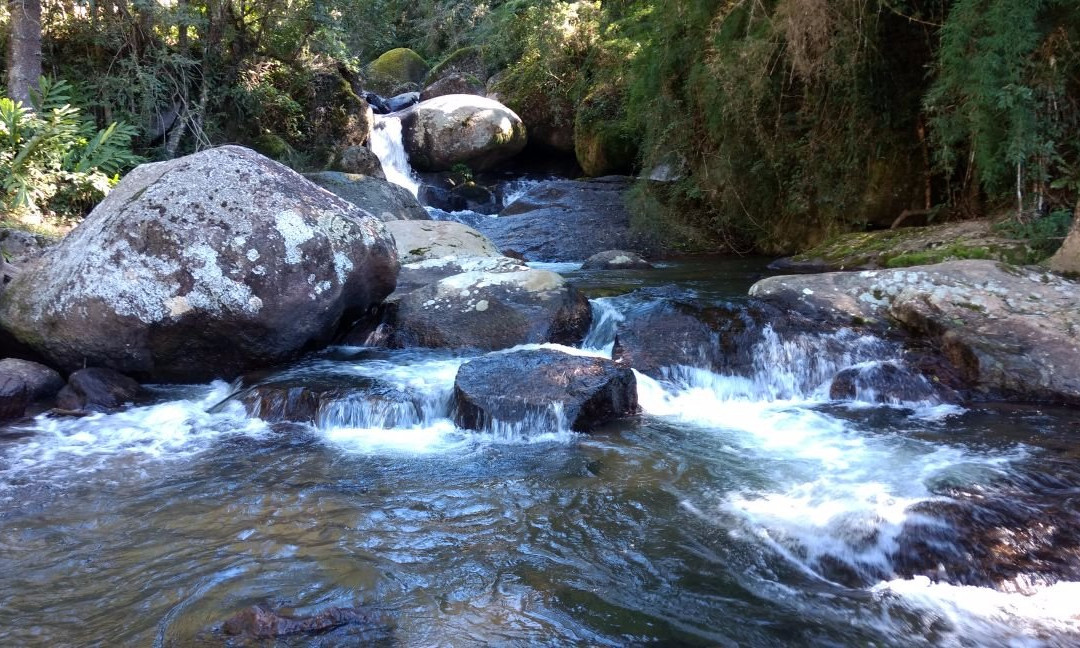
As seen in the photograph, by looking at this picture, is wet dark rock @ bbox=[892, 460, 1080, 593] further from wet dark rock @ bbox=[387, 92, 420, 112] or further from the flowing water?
wet dark rock @ bbox=[387, 92, 420, 112]

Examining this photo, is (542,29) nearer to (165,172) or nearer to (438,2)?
(438,2)

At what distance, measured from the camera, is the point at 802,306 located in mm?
6820

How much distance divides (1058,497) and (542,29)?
605 inches

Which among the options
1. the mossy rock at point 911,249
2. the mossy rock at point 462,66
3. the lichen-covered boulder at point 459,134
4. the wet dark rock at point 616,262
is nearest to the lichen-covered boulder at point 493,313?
the wet dark rock at point 616,262

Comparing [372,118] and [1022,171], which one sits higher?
[372,118]

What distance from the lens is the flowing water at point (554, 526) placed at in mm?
2914

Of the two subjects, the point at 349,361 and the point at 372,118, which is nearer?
the point at 349,361

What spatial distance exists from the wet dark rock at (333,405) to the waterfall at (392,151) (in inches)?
449

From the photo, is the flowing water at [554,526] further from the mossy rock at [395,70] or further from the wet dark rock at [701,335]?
the mossy rock at [395,70]

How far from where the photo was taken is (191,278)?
5.91 m

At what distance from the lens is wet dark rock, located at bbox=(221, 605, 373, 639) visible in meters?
2.75

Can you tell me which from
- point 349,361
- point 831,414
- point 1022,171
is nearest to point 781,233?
point 1022,171

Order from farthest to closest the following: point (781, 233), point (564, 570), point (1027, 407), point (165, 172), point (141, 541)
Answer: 1. point (781, 233)
2. point (165, 172)
3. point (1027, 407)
4. point (141, 541)
5. point (564, 570)

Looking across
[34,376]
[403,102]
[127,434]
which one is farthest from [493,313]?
[403,102]
